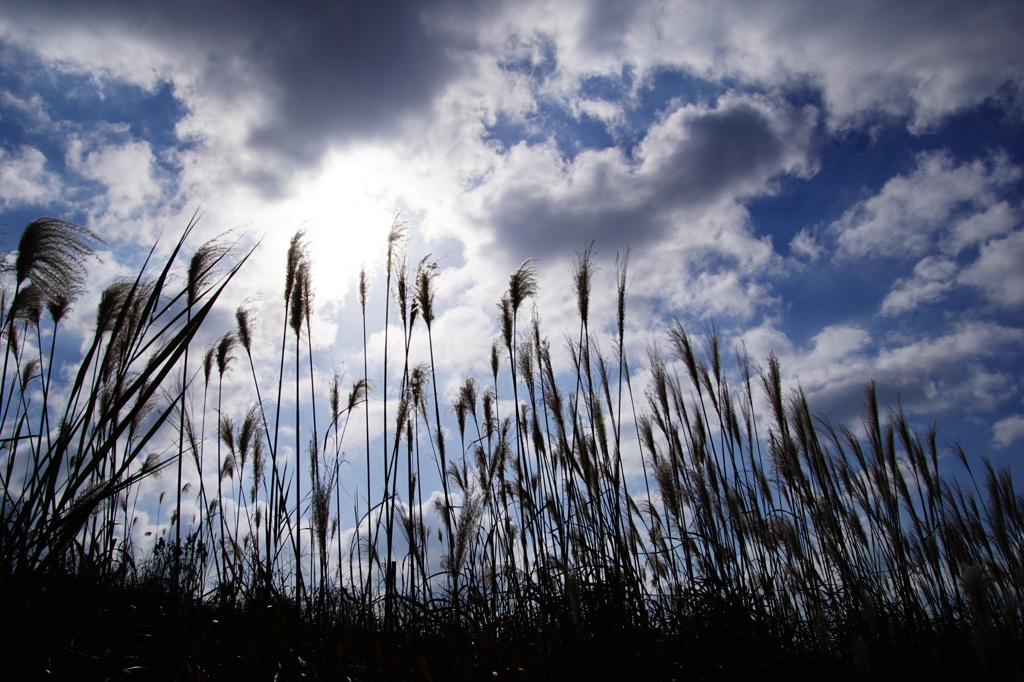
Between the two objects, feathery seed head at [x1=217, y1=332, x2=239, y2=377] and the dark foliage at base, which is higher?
feathery seed head at [x1=217, y1=332, x2=239, y2=377]

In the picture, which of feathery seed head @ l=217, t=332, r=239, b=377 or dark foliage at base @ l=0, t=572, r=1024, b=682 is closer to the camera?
dark foliage at base @ l=0, t=572, r=1024, b=682

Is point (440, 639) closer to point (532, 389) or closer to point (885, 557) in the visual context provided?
point (532, 389)

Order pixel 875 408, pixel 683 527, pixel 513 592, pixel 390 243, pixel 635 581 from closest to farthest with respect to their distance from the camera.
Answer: pixel 635 581
pixel 513 592
pixel 683 527
pixel 390 243
pixel 875 408

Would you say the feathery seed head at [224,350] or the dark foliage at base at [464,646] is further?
the feathery seed head at [224,350]

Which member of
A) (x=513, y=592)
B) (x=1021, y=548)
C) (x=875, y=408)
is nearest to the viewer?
(x=513, y=592)

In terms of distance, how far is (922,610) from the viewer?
359 centimetres

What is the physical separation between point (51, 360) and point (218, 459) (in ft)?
5.00

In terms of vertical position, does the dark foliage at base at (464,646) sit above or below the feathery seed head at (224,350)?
below

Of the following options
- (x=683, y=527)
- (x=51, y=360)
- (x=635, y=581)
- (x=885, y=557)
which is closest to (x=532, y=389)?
(x=683, y=527)

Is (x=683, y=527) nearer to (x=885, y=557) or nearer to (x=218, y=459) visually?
(x=885, y=557)

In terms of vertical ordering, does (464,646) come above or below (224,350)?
below

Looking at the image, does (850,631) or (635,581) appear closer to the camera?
(635,581)

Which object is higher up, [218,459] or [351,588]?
[218,459]

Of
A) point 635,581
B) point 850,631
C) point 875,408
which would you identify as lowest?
point 850,631
